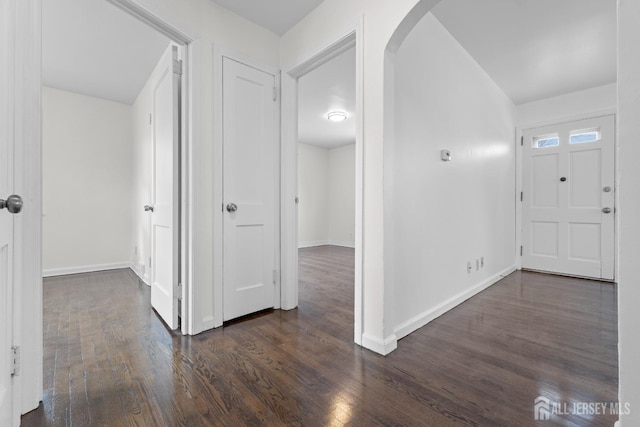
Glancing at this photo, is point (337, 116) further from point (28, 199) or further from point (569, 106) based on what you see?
point (28, 199)

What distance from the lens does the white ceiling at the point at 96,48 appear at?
7.61 feet

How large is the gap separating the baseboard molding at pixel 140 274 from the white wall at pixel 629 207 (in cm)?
380

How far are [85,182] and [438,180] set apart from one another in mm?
4620

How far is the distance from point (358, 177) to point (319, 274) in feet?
7.58

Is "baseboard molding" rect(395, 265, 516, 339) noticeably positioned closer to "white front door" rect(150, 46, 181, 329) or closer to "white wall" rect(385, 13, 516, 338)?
"white wall" rect(385, 13, 516, 338)

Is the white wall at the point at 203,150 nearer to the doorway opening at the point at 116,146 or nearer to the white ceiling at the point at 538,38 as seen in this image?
the doorway opening at the point at 116,146

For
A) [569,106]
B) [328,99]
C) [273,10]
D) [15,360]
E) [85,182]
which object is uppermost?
[328,99]

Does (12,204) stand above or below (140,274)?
above

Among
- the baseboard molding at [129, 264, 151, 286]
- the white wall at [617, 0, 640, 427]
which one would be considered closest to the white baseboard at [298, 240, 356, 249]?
the baseboard molding at [129, 264, 151, 286]

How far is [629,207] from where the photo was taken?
65 cm

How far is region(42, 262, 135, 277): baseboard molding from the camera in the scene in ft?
11.8

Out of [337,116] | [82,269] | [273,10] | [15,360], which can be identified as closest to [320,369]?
[15,360]

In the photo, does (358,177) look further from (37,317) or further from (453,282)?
(37,317)

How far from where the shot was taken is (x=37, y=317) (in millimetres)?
1245
